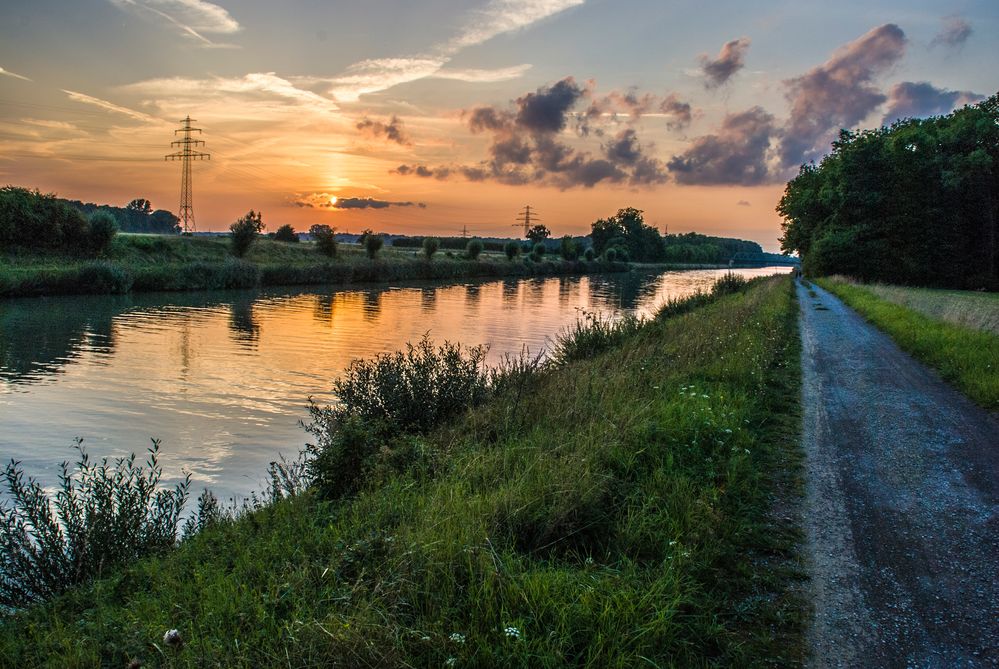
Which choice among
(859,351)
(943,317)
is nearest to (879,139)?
(943,317)

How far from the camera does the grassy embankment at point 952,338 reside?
1091 centimetres

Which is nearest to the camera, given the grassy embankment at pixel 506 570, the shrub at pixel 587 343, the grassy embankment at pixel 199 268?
the grassy embankment at pixel 506 570

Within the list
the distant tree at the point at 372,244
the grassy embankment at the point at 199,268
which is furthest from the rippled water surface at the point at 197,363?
the distant tree at the point at 372,244

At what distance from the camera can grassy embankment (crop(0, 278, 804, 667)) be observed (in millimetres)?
3377

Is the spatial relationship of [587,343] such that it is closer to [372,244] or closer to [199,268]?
[199,268]

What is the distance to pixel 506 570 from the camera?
3889 millimetres

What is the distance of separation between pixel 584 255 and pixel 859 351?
111 metres

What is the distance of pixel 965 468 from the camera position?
22.6 ft

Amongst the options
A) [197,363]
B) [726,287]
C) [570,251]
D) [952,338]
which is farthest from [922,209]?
[570,251]

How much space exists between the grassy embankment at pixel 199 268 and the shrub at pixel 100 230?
2.69 feet

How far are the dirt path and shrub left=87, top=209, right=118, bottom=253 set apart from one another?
51538 millimetres

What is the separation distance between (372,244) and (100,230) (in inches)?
1180

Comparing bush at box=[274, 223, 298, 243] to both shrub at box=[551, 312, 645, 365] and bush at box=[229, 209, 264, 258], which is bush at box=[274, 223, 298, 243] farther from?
shrub at box=[551, 312, 645, 365]

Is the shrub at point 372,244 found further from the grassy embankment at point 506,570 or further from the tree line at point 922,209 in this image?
the grassy embankment at point 506,570
